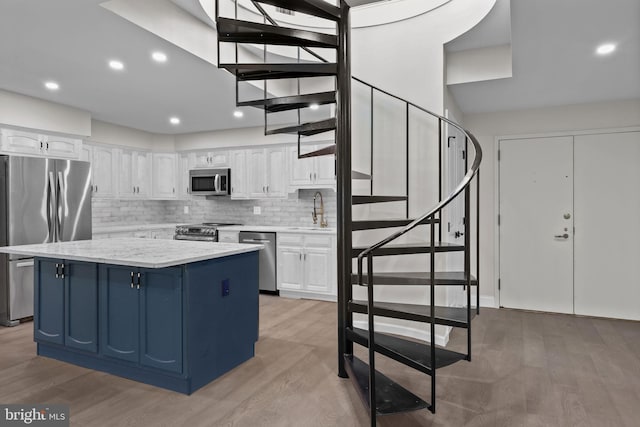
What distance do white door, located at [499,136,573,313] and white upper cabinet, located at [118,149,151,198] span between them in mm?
5317

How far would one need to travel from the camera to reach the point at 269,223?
6355mm

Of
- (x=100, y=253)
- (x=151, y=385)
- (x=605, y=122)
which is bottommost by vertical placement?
(x=151, y=385)

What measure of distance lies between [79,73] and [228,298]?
8.42 feet

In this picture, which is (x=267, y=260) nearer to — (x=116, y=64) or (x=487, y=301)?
(x=487, y=301)

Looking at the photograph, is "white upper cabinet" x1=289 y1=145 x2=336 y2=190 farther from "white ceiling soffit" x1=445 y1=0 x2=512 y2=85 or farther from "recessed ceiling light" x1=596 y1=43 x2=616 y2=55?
"recessed ceiling light" x1=596 y1=43 x2=616 y2=55

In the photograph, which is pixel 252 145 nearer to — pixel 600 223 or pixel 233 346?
pixel 233 346

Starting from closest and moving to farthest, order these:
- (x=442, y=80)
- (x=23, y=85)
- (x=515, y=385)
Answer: (x=515, y=385), (x=442, y=80), (x=23, y=85)

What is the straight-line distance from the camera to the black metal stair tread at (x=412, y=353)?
229 cm

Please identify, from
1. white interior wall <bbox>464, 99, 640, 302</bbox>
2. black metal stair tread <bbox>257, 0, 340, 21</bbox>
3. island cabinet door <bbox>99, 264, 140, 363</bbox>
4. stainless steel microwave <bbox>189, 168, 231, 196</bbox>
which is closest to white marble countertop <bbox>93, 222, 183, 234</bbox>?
stainless steel microwave <bbox>189, 168, 231, 196</bbox>

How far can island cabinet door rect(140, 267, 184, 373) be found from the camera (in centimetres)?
260

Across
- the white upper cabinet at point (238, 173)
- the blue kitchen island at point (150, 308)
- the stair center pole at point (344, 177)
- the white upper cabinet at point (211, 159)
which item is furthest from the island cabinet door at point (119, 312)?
the white upper cabinet at point (211, 159)

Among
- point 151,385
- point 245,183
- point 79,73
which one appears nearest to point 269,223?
point 245,183

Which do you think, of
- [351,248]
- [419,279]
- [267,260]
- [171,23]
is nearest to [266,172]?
[267,260]

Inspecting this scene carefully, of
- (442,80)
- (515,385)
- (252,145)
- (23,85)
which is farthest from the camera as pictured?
(252,145)
